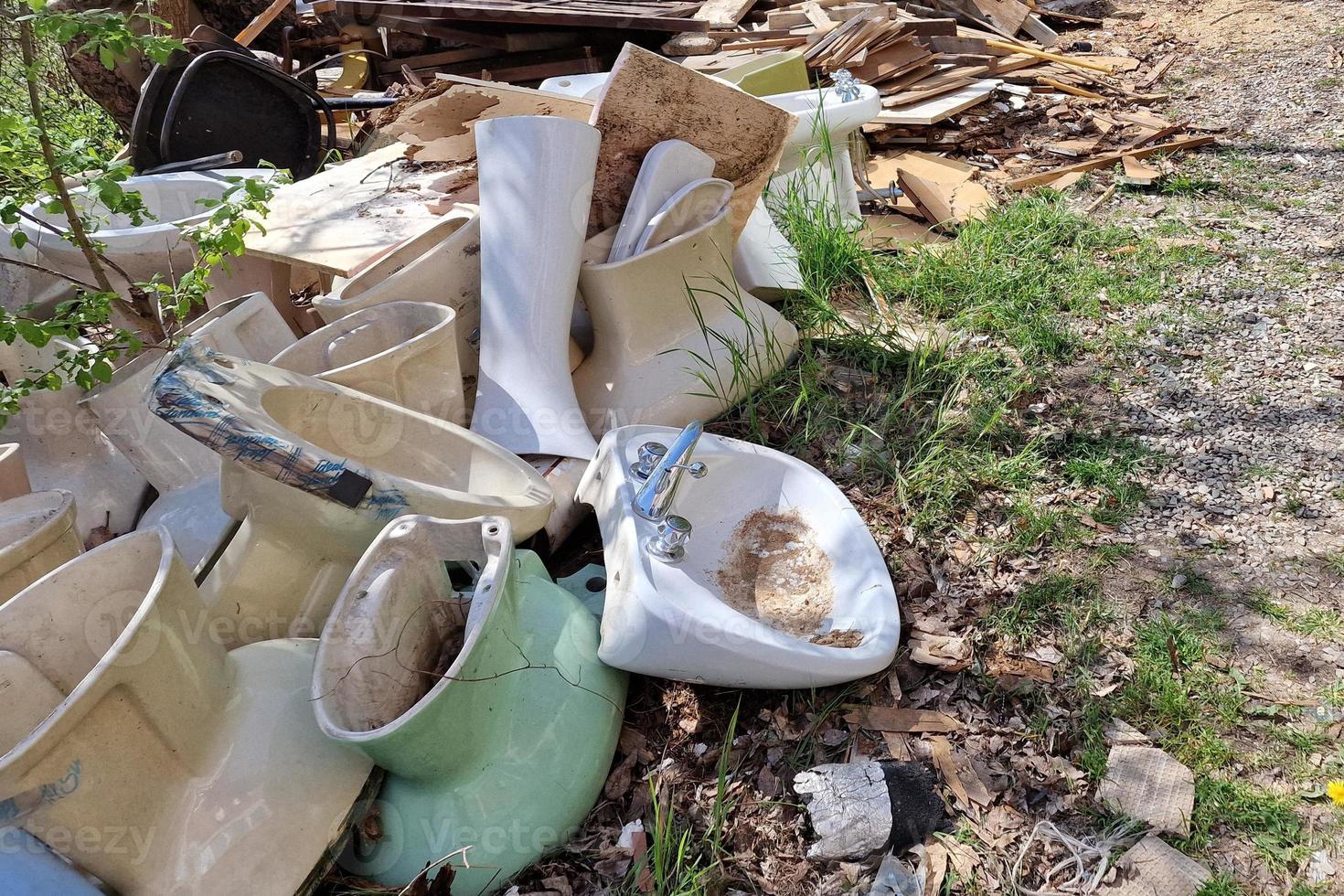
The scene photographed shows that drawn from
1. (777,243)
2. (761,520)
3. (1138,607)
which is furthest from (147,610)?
(777,243)

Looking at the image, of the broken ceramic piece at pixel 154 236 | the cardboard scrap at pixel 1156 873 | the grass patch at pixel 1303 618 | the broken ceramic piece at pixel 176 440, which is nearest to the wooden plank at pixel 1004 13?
the broken ceramic piece at pixel 154 236

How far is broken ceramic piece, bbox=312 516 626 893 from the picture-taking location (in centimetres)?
167

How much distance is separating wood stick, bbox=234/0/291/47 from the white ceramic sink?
16.9ft

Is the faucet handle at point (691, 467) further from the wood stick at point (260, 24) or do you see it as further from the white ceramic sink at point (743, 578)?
the wood stick at point (260, 24)

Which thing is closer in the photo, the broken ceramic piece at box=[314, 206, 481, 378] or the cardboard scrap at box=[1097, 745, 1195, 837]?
the cardboard scrap at box=[1097, 745, 1195, 837]

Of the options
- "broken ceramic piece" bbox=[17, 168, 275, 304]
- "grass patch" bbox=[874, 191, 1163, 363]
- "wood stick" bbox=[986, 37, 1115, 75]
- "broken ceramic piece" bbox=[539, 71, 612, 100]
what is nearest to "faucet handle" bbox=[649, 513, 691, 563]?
"broken ceramic piece" bbox=[17, 168, 275, 304]

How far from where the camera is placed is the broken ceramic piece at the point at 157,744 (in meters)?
1.43

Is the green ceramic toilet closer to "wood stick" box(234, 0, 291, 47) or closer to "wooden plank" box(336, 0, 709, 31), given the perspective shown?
"wooden plank" box(336, 0, 709, 31)

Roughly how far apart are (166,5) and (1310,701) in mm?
6457

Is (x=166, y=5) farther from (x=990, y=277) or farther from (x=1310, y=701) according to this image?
(x=1310, y=701)

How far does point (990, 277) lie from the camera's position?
11.4 feet

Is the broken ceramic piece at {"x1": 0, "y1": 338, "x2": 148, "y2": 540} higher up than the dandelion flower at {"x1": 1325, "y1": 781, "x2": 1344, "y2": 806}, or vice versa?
the broken ceramic piece at {"x1": 0, "y1": 338, "x2": 148, "y2": 540}

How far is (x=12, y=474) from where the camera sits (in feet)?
7.35

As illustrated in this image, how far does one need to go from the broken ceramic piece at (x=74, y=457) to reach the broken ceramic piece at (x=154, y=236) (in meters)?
0.35
